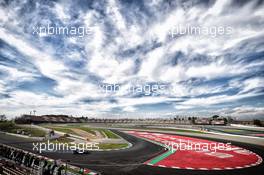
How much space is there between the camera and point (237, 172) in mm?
20469

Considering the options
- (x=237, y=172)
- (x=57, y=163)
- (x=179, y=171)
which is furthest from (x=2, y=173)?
(x=237, y=172)

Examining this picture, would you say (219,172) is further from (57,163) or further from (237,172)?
(57,163)

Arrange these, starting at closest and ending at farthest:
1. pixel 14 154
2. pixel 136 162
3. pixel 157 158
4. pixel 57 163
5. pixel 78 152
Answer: pixel 57 163 → pixel 14 154 → pixel 136 162 → pixel 157 158 → pixel 78 152

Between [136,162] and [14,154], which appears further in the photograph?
[136,162]

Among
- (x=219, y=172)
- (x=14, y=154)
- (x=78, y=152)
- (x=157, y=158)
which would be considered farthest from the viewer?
(x=78, y=152)

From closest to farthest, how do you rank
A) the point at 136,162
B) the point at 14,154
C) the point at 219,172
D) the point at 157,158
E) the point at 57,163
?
1. the point at 57,163
2. the point at 219,172
3. the point at 14,154
4. the point at 136,162
5. the point at 157,158

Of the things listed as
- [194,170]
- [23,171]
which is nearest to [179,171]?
[194,170]

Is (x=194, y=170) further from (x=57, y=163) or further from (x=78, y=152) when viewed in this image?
(x=78, y=152)

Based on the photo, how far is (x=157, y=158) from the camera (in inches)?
1046

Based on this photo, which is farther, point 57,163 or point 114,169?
point 114,169

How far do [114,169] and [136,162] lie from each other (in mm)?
3894

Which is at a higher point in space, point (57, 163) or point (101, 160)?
point (57, 163)

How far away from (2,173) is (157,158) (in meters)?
17.0

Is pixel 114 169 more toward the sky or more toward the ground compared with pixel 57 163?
more toward the ground
